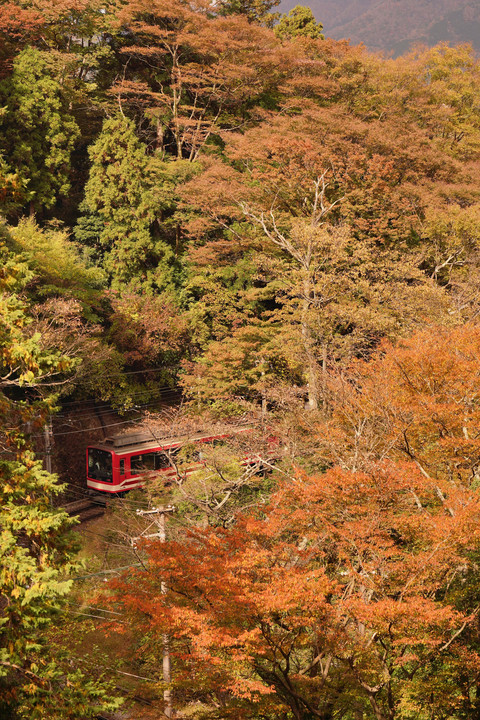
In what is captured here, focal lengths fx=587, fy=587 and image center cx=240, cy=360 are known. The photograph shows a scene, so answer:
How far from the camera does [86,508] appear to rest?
59.4ft

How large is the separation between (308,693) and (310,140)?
18410 mm

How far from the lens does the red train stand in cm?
1716

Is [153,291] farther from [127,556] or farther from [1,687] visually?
[1,687]

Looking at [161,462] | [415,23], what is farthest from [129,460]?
[415,23]

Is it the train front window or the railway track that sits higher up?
the train front window

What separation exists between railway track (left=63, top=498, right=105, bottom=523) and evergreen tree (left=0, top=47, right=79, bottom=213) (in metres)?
10.9

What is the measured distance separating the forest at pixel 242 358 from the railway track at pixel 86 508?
A: 71 cm

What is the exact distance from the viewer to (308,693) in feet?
28.1

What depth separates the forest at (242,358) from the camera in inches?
305

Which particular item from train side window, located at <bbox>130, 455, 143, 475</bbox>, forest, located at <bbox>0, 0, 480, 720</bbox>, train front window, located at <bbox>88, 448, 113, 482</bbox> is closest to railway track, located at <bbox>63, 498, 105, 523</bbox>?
forest, located at <bbox>0, 0, 480, 720</bbox>

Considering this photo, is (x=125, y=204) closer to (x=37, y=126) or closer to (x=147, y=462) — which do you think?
(x=37, y=126)

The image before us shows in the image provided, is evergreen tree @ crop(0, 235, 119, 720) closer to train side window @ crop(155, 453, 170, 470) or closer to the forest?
the forest

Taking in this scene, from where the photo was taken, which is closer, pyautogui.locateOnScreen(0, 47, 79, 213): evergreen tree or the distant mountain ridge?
pyautogui.locateOnScreen(0, 47, 79, 213): evergreen tree

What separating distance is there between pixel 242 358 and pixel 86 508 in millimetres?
6727
